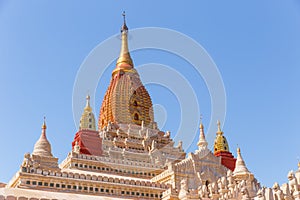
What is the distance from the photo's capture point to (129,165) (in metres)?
63.6

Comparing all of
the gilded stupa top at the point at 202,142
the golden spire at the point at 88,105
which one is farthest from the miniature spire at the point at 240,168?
the golden spire at the point at 88,105

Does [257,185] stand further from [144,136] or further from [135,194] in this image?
[144,136]

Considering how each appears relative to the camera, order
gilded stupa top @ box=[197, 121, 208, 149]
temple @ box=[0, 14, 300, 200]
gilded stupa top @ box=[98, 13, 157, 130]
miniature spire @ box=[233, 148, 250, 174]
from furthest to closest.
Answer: gilded stupa top @ box=[98, 13, 157, 130] < gilded stupa top @ box=[197, 121, 208, 149] < miniature spire @ box=[233, 148, 250, 174] < temple @ box=[0, 14, 300, 200]

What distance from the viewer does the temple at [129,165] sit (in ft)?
141

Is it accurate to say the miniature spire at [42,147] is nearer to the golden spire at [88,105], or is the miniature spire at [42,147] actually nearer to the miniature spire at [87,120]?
the miniature spire at [87,120]

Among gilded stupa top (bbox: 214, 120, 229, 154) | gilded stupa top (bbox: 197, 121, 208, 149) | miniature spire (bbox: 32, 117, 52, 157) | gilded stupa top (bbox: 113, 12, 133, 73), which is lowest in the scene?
miniature spire (bbox: 32, 117, 52, 157)

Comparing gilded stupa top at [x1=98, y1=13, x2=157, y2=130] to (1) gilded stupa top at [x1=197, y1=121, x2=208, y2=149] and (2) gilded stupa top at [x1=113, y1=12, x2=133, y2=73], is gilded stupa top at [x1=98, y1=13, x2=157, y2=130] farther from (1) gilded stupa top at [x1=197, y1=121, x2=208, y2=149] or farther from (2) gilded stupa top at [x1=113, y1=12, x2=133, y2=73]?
(1) gilded stupa top at [x1=197, y1=121, x2=208, y2=149]

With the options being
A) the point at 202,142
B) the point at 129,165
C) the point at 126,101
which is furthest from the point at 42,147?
the point at 202,142

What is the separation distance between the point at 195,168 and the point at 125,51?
39.8 metres

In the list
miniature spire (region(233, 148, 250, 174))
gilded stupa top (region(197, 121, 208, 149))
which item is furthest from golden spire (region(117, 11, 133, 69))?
miniature spire (region(233, 148, 250, 174))

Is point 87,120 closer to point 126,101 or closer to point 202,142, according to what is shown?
point 126,101

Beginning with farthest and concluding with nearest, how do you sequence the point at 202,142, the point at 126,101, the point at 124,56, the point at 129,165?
the point at 124,56 → the point at 126,101 → the point at 202,142 → the point at 129,165

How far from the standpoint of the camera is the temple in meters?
43.0

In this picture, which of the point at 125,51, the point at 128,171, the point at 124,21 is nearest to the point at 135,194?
the point at 128,171
